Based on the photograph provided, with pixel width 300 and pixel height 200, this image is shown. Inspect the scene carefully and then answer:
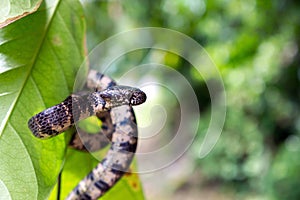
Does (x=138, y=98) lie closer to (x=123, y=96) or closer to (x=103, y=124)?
(x=123, y=96)

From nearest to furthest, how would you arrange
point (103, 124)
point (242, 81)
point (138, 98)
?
point (138, 98) < point (103, 124) < point (242, 81)

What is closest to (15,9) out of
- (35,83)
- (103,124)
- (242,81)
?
(35,83)

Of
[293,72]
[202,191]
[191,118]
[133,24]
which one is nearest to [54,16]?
[133,24]

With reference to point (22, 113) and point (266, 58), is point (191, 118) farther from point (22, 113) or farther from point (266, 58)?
Answer: point (22, 113)

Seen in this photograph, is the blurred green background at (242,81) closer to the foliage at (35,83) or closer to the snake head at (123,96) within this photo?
the foliage at (35,83)

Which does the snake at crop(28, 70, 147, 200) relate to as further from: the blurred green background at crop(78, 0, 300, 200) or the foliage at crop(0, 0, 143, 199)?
the blurred green background at crop(78, 0, 300, 200)

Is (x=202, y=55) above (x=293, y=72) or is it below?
below
